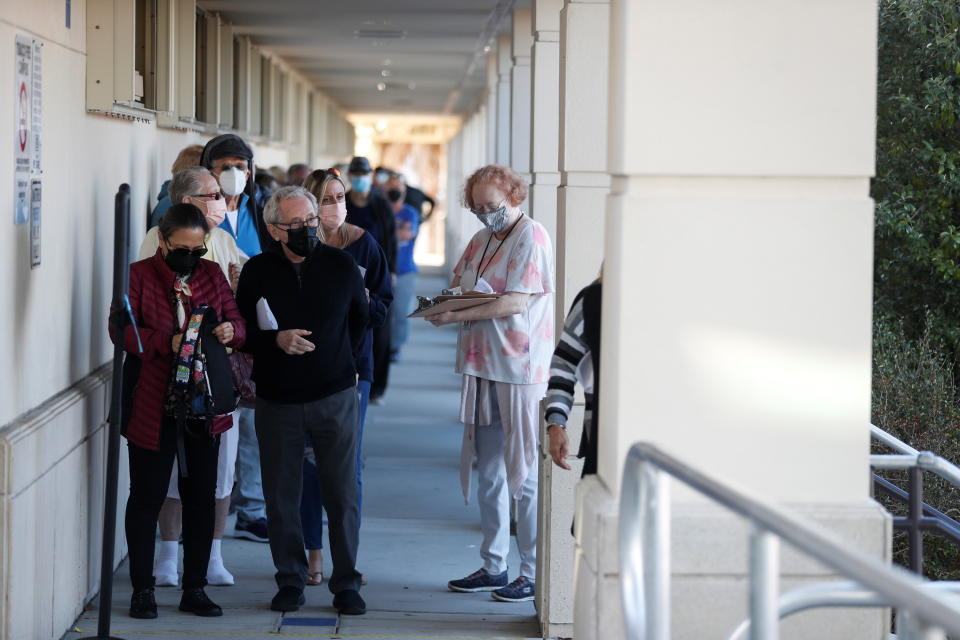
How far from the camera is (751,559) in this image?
94.1 inches

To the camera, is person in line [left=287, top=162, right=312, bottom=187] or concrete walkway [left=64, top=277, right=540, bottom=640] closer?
concrete walkway [left=64, top=277, right=540, bottom=640]

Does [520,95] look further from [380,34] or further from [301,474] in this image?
[301,474]

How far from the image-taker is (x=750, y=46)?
3426mm

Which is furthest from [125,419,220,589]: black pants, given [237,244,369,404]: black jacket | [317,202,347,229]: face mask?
[317,202,347,229]: face mask

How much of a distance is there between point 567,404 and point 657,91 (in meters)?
1.09

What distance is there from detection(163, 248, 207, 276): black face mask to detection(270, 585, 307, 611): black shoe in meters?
1.38

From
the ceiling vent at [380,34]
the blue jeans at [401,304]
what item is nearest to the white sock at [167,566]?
the ceiling vent at [380,34]

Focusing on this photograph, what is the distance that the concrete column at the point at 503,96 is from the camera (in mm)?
10922

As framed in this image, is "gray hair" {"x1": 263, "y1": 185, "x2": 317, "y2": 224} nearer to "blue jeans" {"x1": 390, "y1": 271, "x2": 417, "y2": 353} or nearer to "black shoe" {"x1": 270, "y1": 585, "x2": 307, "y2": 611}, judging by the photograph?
"black shoe" {"x1": 270, "y1": 585, "x2": 307, "y2": 611}

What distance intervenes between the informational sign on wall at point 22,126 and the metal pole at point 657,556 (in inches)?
102

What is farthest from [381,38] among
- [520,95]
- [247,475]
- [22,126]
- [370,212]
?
[22,126]

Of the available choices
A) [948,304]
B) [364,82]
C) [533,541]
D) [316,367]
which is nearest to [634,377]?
[316,367]

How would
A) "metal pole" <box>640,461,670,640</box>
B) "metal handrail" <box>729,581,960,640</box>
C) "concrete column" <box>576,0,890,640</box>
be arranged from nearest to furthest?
"metal handrail" <box>729,581,960,640</box> → "metal pole" <box>640,461,670,640</box> → "concrete column" <box>576,0,890,640</box>

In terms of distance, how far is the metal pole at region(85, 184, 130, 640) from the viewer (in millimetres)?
4488
